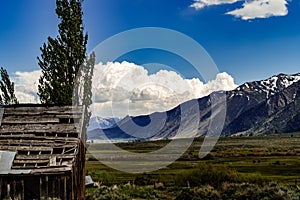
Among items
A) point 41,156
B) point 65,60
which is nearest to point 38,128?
point 41,156

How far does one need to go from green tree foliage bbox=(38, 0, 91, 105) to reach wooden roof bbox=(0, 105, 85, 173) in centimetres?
730

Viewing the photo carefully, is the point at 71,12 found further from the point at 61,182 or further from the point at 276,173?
the point at 276,173

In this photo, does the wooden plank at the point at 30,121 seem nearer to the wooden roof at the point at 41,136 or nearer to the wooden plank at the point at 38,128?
the wooden roof at the point at 41,136

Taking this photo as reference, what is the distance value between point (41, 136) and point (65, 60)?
10779 millimetres

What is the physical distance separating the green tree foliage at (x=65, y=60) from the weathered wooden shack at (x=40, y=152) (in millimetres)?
7504

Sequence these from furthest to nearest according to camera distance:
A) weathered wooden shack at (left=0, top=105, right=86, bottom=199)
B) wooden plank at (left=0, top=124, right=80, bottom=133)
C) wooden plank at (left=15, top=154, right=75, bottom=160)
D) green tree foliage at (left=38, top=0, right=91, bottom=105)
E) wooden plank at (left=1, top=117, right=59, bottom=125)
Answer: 1. green tree foliage at (left=38, top=0, right=91, bottom=105)
2. wooden plank at (left=1, top=117, right=59, bottom=125)
3. wooden plank at (left=0, top=124, right=80, bottom=133)
4. wooden plank at (left=15, top=154, right=75, bottom=160)
5. weathered wooden shack at (left=0, top=105, right=86, bottom=199)

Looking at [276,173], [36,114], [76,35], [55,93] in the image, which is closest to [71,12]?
[76,35]

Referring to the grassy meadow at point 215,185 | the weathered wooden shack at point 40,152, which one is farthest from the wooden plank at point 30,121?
the grassy meadow at point 215,185

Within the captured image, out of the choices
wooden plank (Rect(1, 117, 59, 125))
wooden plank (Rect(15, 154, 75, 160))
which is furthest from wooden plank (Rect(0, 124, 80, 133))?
wooden plank (Rect(15, 154, 75, 160))

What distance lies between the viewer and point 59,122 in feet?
58.0

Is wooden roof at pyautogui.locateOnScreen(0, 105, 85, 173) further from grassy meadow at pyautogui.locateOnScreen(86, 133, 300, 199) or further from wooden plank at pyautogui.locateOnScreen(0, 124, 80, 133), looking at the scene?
grassy meadow at pyautogui.locateOnScreen(86, 133, 300, 199)

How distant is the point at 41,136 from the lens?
16984 mm

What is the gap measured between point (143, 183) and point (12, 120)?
30.9m

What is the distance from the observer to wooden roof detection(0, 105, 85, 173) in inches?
614
